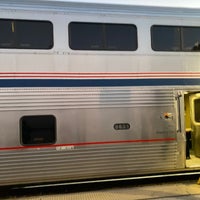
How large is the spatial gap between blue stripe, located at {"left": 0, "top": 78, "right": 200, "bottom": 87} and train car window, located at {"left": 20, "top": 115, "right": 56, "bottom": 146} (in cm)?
64

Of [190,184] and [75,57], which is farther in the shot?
[190,184]

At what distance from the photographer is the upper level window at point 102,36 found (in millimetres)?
6242

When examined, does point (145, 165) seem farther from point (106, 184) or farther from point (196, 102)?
point (196, 102)

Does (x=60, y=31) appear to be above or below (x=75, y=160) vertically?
above

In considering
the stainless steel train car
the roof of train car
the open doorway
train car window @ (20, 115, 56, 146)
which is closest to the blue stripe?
the stainless steel train car

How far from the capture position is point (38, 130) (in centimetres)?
604

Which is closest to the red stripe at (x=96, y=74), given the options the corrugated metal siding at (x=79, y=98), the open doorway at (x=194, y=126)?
the corrugated metal siding at (x=79, y=98)

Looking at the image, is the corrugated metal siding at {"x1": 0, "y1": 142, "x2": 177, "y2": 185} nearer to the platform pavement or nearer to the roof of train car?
the platform pavement

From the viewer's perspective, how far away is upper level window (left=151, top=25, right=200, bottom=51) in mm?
6660

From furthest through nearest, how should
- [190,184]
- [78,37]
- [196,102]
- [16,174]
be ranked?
[196,102] < [190,184] < [78,37] < [16,174]

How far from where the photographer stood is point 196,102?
25.5ft

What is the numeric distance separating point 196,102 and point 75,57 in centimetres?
343

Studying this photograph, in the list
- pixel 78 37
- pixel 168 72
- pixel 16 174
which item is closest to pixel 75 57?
pixel 78 37

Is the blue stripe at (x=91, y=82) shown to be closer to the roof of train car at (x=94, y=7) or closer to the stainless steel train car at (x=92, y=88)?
the stainless steel train car at (x=92, y=88)
